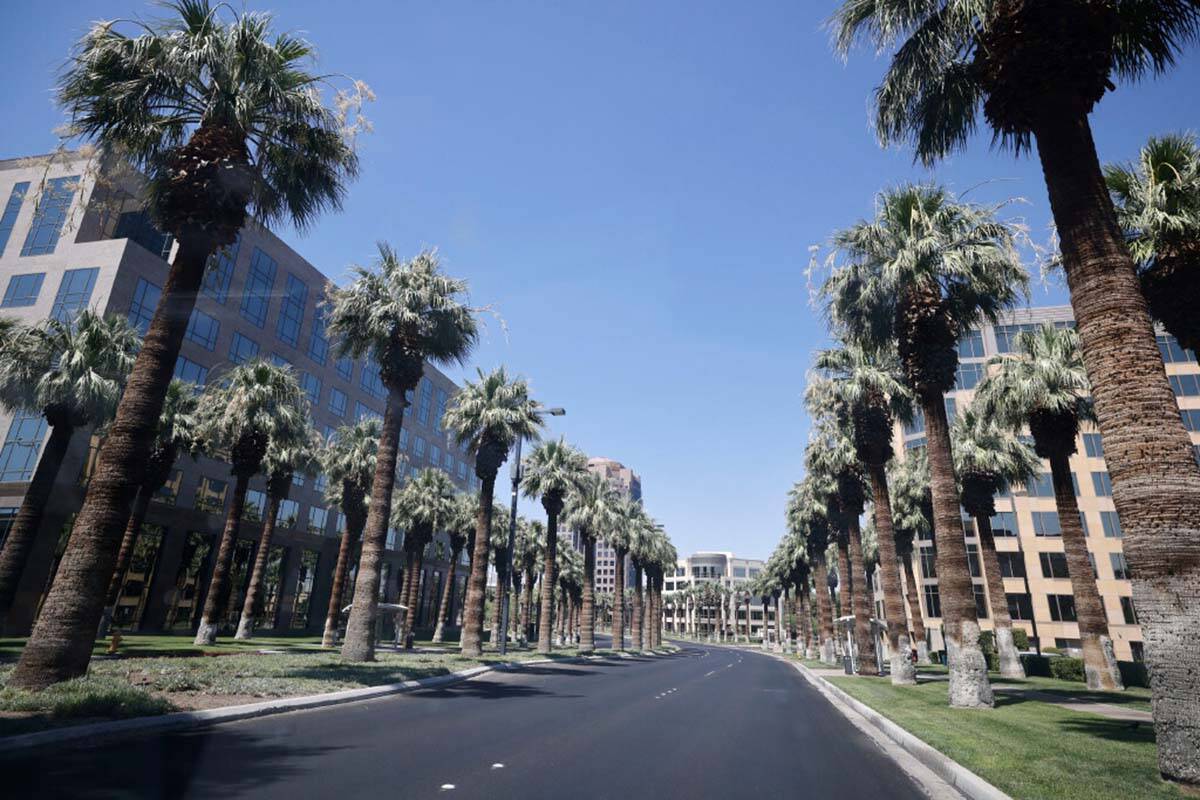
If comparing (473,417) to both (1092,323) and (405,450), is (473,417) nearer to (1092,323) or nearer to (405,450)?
(1092,323)

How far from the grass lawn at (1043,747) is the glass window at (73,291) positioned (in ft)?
133

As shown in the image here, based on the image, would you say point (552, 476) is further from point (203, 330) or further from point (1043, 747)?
point (1043, 747)

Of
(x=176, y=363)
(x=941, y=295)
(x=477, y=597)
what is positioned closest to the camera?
(x=941, y=295)

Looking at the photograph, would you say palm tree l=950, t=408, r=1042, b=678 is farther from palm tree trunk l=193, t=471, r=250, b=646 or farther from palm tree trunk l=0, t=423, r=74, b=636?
palm tree trunk l=0, t=423, r=74, b=636

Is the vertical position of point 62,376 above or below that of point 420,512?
above

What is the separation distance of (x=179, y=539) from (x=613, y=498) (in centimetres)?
3118

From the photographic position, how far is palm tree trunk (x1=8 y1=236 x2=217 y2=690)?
35.0 ft

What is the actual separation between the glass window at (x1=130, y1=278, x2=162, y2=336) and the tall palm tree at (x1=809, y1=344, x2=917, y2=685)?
118ft

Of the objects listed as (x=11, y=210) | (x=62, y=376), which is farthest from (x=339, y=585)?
(x=11, y=210)

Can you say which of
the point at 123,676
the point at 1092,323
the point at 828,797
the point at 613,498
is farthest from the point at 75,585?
the point at 613,498

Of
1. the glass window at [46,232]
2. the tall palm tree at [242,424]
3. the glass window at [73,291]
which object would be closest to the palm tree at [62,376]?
the tall palm tree at [242,424]

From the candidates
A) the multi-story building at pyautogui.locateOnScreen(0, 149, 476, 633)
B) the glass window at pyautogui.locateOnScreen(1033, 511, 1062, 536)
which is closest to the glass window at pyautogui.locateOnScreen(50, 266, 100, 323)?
the multi-story building at pyautogui.locateOnScreen(0, 149, 476, 633)

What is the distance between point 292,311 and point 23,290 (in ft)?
53.1

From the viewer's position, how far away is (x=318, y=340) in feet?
172
